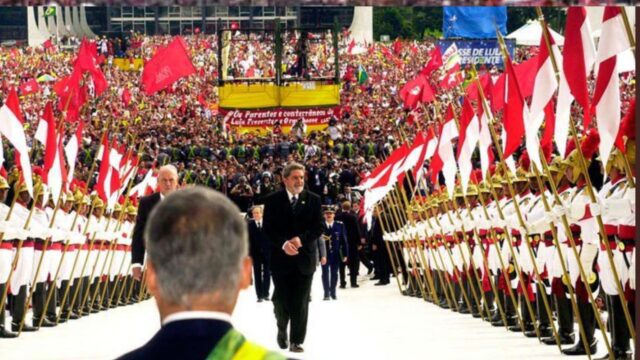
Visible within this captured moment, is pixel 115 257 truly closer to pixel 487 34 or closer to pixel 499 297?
pixel 499 297

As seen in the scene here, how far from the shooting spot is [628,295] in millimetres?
13047

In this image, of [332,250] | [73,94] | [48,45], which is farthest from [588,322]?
[48,45]

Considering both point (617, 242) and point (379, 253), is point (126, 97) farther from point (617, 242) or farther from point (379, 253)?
point (617, 242)

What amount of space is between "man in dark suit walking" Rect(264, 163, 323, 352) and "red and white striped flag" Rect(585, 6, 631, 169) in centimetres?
419

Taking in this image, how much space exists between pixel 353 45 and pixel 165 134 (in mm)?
28416

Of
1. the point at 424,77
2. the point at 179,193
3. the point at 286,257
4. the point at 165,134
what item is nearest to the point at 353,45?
the point at 165,134

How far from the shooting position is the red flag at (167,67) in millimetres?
30078

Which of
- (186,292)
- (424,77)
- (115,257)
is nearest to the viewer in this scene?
(186,292)

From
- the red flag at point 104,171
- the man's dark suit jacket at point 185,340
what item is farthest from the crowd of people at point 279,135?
the man's dark suit jacket at point 185,340

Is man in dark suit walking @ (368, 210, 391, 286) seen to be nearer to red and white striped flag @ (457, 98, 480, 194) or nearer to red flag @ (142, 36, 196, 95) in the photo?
red flag @ (142, 36, 196, 95)

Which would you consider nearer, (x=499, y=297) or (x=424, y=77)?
(x=499, y=297)

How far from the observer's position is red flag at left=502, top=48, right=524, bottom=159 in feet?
50.4

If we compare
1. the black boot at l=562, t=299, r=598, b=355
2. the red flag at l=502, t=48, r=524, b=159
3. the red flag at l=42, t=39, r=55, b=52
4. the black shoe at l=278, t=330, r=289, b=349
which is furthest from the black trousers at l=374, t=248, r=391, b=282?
the red flag at l=42, t=39, r=55, b=52

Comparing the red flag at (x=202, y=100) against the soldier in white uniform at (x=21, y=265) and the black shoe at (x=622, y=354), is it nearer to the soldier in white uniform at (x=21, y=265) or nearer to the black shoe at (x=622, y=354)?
the soldier in white uniform at (x=21, y=265)
